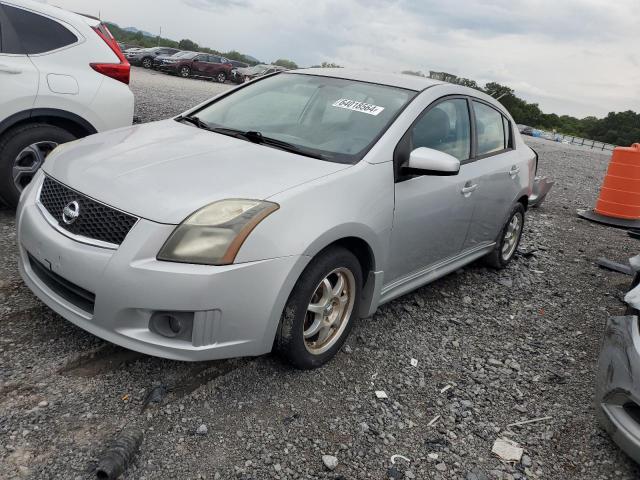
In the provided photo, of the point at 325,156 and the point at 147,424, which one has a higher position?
the point at 325,156

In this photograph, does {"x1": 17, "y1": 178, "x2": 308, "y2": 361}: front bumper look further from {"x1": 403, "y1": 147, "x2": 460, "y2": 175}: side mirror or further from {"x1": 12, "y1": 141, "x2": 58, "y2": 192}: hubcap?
{"x1": 12, "y1": 141, "x2": 58, "y2": 192}: hubcap

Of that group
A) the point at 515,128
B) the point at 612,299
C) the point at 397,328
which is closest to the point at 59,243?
the point at 397,328

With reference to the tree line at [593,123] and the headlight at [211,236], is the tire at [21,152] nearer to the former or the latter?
the headlight at [211,236]

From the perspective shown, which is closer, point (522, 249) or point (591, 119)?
point (522, 249)

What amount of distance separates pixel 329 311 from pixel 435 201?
111 centimetres

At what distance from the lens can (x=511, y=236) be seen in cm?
550

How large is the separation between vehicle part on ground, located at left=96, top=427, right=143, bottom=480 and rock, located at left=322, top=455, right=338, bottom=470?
0.83m

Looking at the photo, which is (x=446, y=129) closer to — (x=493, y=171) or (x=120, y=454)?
(x=493, y=171)

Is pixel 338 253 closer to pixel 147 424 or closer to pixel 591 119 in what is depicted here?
pixel 147 424

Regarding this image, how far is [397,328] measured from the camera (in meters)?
3.93

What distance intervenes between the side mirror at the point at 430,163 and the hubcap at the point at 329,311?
76 centimetres

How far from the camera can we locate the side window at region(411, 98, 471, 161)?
3.71 meters

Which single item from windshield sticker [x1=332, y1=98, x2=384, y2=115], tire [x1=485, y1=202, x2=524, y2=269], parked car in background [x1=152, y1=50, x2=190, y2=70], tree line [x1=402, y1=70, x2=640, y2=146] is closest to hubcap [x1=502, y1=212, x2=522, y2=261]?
tire [x1=485, y1=202, x2=524, y2=269]

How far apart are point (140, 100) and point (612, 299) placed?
1026 centimetres
